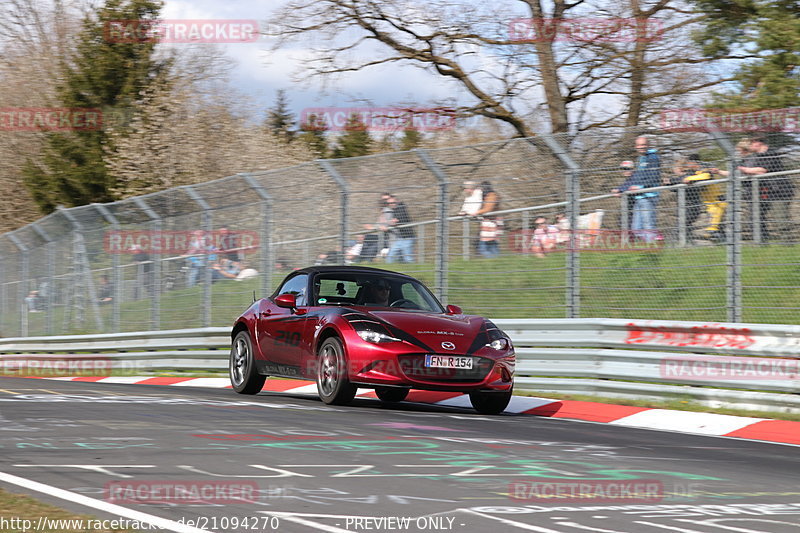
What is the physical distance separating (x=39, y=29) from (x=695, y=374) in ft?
143

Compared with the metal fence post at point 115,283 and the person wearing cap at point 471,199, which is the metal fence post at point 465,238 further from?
the metal fence post at point 115,283

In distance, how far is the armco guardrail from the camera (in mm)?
10398

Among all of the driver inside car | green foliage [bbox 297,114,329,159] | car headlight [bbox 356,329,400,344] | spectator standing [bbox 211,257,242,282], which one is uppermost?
green foliage [bbox 297,114,329,159]

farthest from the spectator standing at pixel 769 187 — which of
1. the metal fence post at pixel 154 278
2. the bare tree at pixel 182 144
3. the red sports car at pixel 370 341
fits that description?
the bare tree at pixel 182 144

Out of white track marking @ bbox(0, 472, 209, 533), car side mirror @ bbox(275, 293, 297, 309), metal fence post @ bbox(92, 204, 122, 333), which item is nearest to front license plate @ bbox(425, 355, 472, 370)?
car side mirror @ bbox(275, 293, 297, 309)

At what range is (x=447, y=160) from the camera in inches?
554

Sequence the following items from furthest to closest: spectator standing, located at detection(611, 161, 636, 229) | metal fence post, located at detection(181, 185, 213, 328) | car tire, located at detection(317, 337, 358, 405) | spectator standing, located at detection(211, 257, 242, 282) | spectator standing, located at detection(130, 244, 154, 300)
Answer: spectator standing, located at detection(130, 244, 154, 300)
metal fence post, located at detection(181, 185, 213, 328)
spectator standing, located at detection(211, 257, 242, 282)
spectator standing, located at detection(611, 161, 636, 229)
car tire, located at detection(317, 337, 358, 405)

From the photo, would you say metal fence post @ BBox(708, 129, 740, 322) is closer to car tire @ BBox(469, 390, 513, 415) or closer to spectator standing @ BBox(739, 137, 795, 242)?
spectator standing @ BBox(739, 137, 795, 242)

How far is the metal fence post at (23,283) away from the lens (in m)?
26.9

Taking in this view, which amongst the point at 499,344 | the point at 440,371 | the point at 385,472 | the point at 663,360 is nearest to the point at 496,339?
the point at 499,344

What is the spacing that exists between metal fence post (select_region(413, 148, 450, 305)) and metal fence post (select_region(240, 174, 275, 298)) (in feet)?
11.6

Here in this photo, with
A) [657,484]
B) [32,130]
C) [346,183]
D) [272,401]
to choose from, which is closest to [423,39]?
[346,183]

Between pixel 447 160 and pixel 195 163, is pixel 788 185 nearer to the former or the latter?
pixel 447 160

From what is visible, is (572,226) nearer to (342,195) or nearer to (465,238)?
(465,238)
